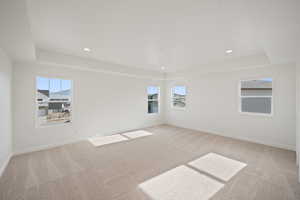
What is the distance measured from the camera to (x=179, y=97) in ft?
21.1

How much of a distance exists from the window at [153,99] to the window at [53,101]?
3.42m

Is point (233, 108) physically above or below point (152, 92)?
below

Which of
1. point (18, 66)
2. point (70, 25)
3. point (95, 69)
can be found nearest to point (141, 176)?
point (70, 25)

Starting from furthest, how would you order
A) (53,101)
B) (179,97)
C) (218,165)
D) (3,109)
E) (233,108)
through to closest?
(179,97)
(233,108)
(53,101)
(218,165)
(3,109)

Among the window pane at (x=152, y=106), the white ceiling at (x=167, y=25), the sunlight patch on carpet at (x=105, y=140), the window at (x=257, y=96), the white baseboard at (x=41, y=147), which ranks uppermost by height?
the white ceiling at (x=167, y=25)

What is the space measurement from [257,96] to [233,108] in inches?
30.3

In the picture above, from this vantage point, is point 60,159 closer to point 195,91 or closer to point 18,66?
point 18,66

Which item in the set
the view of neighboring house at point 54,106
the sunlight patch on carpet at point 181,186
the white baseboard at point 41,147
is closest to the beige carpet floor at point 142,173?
the sunlight patch on carpet at point 181,186

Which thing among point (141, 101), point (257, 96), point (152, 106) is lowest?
point (152, 106)

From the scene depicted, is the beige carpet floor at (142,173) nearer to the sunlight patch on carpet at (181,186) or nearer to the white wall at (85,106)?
the sunlight patch on carpet at (181,186)

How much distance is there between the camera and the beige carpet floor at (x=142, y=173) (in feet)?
6.34

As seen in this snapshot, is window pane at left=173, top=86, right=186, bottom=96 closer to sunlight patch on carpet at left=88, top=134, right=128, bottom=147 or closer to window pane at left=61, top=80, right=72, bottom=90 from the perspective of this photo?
sunlight patch on carpet at left=88, top=134, right=128, bottom=147

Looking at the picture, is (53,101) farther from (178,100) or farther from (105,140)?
(178,100)

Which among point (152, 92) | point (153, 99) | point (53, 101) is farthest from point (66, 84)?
point (153, 99)
